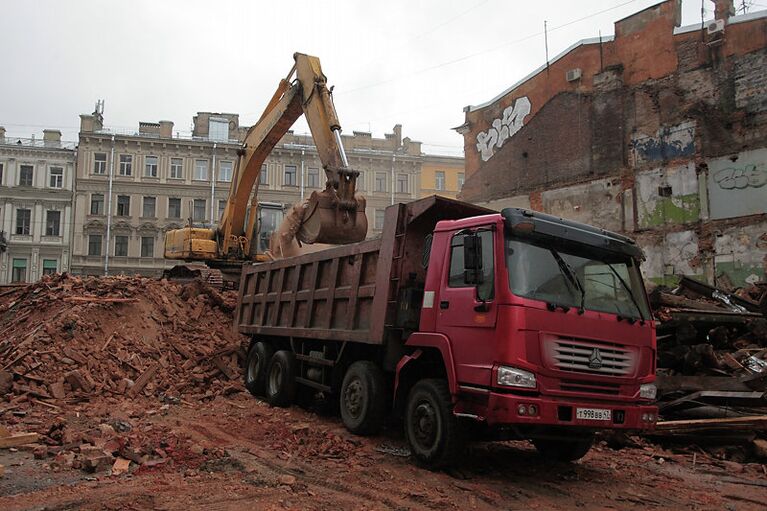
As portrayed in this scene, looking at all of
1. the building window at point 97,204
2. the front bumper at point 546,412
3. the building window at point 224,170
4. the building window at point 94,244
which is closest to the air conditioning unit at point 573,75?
the front bumper at point 546,412

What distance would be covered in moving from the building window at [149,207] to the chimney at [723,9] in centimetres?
3927

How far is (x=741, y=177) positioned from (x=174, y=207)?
39.5 metres

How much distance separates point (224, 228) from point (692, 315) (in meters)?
11.2

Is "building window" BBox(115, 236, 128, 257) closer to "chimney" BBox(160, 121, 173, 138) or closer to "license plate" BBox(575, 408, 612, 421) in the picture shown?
"chimney" BBox(160, 121, 173, 138)

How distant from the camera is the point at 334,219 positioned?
10898 mm

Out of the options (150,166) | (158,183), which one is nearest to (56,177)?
(150,166)

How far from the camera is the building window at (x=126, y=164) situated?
46.2 meters

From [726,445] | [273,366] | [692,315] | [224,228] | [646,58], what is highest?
[646,58]

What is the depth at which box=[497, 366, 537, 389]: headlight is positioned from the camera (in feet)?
18.1

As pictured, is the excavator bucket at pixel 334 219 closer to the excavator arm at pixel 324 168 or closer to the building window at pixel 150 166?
the excavator arm at pixel 324 168

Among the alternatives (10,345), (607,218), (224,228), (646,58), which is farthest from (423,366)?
(646,58)

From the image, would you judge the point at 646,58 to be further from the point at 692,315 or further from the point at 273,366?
the point at 273,366

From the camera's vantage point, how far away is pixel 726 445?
768 cm

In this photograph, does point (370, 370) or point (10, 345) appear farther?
point (10, 345)
